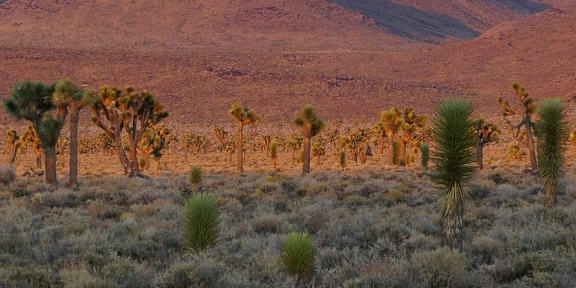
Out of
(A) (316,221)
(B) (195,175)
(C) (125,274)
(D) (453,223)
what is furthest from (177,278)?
(B) (195,175)

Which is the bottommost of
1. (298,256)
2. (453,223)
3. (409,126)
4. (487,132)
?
(298,256)

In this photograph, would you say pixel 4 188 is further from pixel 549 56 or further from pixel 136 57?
pixel 549 56

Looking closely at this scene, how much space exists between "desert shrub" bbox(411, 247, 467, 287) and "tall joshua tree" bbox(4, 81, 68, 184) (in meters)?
18.3

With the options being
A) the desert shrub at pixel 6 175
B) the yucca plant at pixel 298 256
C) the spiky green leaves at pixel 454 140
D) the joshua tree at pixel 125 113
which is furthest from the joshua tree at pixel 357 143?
the yucca plant at pixel 298 256

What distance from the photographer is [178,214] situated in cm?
1413

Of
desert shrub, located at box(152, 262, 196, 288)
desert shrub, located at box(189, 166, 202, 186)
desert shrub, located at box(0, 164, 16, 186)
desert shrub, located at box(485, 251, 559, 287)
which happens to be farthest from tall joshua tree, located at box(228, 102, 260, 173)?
desert shrub, located at box(152, 262, 196, 288)

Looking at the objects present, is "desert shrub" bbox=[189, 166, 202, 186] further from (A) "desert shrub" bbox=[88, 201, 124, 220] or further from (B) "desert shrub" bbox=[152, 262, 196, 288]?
(B) "desert shrub" bbox=[152, 262, 196, 288]

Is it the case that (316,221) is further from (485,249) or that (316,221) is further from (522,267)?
(522,267)

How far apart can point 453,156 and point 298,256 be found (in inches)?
114

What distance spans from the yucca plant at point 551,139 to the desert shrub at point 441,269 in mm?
6461

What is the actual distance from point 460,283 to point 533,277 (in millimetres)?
1154

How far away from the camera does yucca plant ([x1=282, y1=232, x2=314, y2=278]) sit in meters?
7.81

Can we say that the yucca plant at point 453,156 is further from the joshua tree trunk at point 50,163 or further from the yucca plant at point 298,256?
the joshua tree trunk at point 50,163

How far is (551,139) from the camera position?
13078 mm
